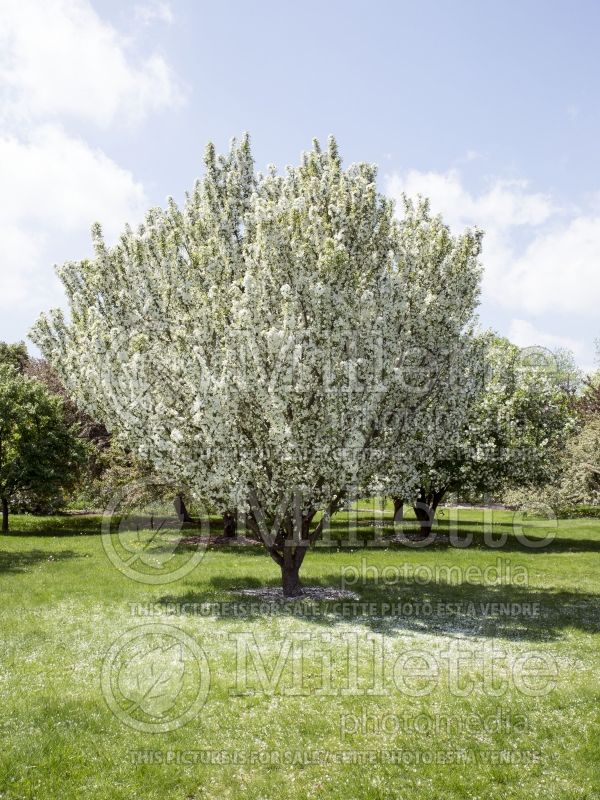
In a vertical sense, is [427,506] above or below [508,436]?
below

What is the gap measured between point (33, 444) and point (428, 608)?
3279 centimetres

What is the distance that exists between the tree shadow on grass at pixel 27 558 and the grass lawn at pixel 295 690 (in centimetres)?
214

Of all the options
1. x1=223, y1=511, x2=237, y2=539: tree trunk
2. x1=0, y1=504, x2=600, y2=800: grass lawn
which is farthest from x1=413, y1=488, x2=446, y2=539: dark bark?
x1=0, y1=504, x2=600, y2=800: grass lawn

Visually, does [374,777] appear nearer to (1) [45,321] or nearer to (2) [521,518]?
(1) [45,321]

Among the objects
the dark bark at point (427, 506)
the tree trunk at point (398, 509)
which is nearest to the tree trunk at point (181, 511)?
the tree trunk at point (398, 509)

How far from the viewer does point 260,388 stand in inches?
767

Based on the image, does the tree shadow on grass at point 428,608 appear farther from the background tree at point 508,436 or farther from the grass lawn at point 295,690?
the background tree at point 508,436

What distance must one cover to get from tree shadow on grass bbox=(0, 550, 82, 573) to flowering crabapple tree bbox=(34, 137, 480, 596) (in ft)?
31.8

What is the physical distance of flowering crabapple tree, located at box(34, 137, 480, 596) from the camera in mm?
19516

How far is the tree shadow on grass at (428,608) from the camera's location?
61.1 ft

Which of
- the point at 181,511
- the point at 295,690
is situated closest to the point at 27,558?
the point at 181,511

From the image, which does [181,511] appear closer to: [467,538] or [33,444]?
[33,444]

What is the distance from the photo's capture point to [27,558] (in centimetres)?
3119

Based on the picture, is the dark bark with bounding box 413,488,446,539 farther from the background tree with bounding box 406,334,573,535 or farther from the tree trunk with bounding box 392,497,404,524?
the background tree with bounding box 406,334,573,535
